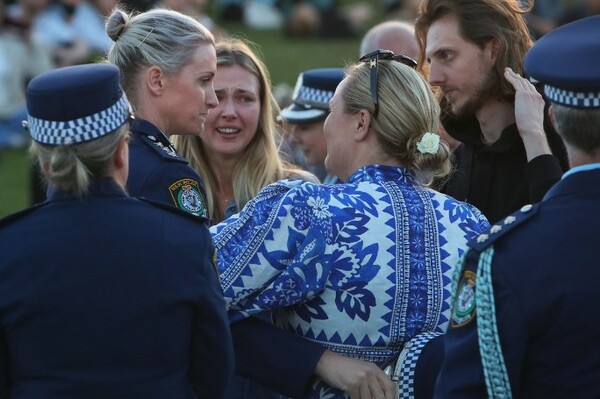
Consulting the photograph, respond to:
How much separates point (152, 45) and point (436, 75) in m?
1.13

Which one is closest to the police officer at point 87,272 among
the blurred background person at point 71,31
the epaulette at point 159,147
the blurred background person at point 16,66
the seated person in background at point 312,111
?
the epaulette at point 159,147

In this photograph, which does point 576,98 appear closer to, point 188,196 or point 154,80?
point 188,196

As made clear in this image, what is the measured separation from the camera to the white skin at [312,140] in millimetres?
6020

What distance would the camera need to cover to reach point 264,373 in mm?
3486

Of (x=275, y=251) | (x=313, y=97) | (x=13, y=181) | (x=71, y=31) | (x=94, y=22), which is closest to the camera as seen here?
(x=275, y=251)

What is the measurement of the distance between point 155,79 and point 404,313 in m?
1.18

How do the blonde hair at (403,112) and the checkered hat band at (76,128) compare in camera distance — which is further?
the blonde hair at (403,112)

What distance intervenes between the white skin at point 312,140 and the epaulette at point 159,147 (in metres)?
2.29

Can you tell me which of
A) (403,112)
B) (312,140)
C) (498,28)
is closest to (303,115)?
(312,140)

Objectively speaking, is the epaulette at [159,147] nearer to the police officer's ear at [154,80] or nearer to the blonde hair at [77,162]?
the police officer's ear at [154,80]

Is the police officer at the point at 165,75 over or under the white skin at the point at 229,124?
over

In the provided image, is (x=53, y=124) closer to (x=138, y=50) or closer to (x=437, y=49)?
(x=138, y=50)

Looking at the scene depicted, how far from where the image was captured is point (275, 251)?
10.8 ft

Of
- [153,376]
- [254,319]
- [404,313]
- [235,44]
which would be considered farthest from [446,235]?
[235,44]
